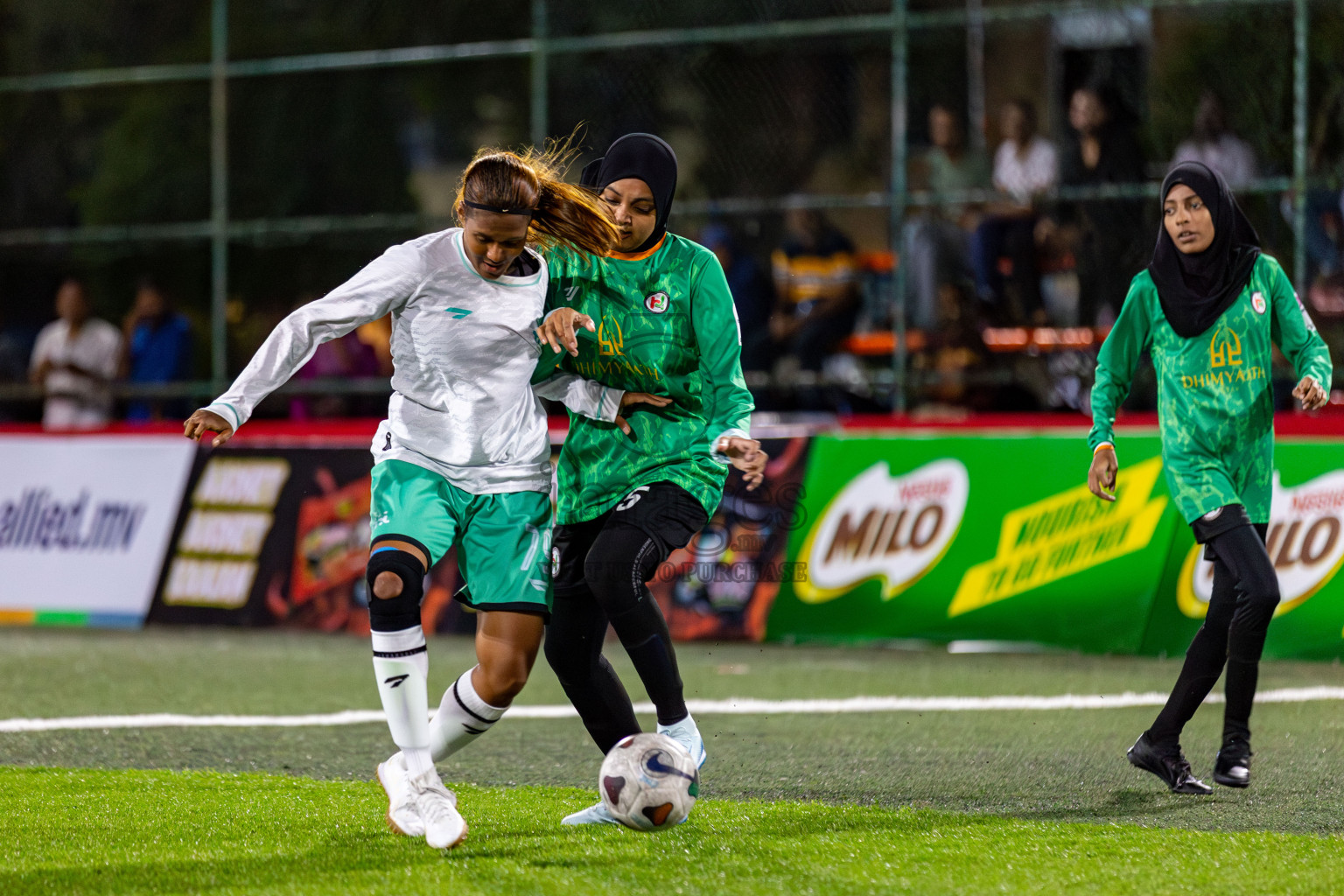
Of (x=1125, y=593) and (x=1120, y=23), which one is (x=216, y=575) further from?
(x=1120, y=23)

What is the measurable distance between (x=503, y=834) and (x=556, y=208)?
1824mm

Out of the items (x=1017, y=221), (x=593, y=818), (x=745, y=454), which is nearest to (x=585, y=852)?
(x=593, y=818)

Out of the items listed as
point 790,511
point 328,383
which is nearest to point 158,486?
point 328,383

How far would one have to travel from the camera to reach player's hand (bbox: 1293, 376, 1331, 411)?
6.27 meters

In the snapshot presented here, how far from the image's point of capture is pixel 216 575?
495 inches

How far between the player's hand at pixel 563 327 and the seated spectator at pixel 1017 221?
7.22 meters

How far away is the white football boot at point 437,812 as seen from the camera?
511 centimetres

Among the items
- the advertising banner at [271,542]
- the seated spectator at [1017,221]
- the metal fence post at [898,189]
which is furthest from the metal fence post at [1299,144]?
the advertising banner at [271,542]

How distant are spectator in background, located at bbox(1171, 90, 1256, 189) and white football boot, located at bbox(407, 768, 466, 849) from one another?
7870 mm

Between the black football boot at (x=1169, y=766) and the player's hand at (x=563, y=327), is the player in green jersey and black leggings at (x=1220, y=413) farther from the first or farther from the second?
the player's hand at (x=563, y=327)

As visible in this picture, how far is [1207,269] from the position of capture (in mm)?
6477

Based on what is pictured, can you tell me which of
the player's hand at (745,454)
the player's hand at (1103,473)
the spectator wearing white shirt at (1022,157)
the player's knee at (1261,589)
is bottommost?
the player's knee at (1261,589)

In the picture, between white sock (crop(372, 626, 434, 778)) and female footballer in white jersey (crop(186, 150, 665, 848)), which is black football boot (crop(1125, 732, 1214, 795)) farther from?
white sock (crop(372, 626, 434, 778))

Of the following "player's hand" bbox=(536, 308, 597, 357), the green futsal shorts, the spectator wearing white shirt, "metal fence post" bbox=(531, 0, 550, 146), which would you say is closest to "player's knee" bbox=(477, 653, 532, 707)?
the green futsal shorts
